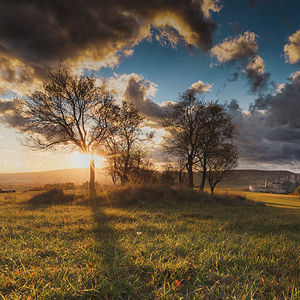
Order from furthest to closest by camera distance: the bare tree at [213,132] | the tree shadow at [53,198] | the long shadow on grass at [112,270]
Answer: the bare tree at [213,132] → the tree shadow at [53,198] → the long shadow on grass at [112,270]

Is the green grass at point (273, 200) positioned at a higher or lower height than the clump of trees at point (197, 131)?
lower

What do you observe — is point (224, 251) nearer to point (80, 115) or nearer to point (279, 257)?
point (279, 257)

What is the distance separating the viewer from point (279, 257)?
119 inches

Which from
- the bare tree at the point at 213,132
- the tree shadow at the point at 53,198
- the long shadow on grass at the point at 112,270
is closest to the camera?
the long shadow on grass at the point at 112,270

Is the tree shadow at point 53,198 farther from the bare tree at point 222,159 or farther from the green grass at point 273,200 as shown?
the green grass at point 273,200

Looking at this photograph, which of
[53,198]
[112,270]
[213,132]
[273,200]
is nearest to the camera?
[112,270]

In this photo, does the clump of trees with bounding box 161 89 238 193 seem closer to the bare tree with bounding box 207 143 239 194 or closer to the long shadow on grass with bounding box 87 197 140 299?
the bare tree with bounding box 207 143 239 194

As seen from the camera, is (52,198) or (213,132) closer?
(52,198)

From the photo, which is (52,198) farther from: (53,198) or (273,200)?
(273,200)

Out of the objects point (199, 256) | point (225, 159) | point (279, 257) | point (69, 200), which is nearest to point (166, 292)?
point (199, 256)

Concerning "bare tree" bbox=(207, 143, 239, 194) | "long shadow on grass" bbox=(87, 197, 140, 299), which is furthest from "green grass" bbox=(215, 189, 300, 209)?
"long shadow on grass" bbox=(87, 197, 140, 299)

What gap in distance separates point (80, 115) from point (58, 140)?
3.49m

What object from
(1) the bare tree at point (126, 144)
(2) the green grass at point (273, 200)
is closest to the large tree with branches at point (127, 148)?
(1) the bare tree at point (126, 144)

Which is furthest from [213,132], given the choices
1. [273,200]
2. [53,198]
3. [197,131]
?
[273,200]
